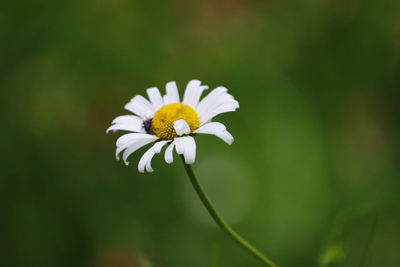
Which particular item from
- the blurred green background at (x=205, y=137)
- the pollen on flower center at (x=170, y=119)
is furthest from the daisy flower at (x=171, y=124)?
the blurred green background at (x=205, y=137)

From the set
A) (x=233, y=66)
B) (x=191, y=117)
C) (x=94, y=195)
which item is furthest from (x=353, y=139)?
(x=191, y=117)

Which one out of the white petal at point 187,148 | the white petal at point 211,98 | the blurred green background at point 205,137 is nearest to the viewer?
the white petal at point 187,148

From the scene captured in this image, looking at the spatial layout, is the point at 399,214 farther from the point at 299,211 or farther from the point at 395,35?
the point at 395,35

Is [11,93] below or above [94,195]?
above

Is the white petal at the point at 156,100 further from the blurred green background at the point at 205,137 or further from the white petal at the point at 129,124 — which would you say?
the blurred green background at the point at 205,137

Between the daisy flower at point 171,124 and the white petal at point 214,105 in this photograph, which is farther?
the white petal at point 214,105
